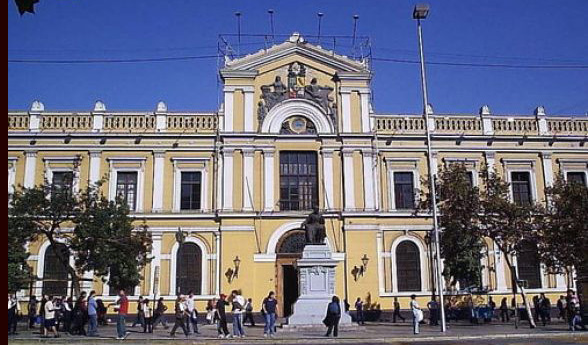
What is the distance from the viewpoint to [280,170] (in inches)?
1443

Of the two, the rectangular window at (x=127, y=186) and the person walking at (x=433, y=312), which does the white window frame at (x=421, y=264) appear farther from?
the rectangular window at (x=127, y=186)

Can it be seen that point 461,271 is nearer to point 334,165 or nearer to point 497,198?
point 497,198

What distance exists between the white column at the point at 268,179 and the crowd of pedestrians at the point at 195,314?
19.4ft

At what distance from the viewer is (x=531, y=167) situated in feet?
126

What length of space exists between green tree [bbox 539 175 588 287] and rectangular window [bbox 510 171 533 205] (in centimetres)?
806

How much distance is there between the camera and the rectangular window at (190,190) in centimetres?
3622

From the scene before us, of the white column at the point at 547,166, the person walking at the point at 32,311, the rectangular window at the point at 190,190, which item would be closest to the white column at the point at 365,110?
the rectangular window at the point at 190,190

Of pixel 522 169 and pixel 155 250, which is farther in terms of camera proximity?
pixel 522 169

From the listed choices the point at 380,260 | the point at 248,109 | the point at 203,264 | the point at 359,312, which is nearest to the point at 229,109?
the point at 248,109

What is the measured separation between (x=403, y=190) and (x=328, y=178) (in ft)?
16.8

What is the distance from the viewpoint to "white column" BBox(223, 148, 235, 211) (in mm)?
35594

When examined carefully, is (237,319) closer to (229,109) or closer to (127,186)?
(127,186)

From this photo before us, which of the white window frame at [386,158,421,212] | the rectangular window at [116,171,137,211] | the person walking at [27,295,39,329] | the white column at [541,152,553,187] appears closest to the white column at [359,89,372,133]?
the white window frame at [386,158,421,212]
